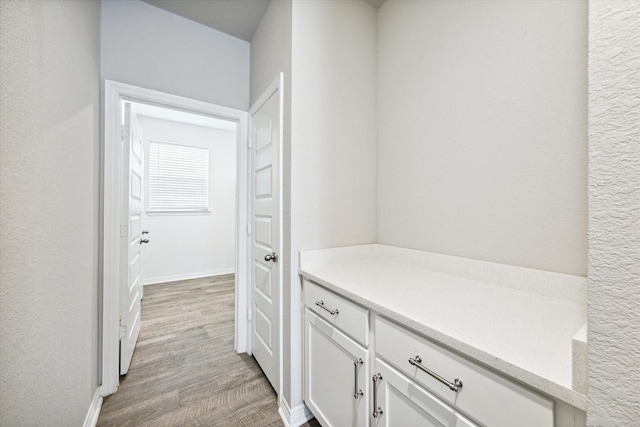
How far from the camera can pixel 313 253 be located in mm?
1474

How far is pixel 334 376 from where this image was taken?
3.88 ft

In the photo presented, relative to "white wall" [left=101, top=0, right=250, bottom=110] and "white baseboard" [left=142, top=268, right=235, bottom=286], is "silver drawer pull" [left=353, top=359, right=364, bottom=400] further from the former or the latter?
"white baseboard" [left=142, top=268, right=235, bottom=286]

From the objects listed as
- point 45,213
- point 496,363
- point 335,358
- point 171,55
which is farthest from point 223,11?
point 496,363

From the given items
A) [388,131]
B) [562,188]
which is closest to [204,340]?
[388,131]

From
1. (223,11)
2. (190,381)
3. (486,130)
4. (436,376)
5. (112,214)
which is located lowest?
(190,381)

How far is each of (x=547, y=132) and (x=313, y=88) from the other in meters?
1.14

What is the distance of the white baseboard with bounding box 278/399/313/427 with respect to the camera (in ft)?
4.64

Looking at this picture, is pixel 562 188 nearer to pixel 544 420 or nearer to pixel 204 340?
pixel 544 420

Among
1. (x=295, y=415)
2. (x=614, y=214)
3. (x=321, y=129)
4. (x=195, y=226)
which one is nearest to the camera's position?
(x=614, y=214)

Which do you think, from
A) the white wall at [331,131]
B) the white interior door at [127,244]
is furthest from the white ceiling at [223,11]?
the white interior door at [127,244]

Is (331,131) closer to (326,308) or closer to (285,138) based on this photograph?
(285,138)

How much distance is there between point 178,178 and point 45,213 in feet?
11.9

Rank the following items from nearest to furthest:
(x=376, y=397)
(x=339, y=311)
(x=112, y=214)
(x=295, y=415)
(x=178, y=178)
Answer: (x=376, y=397), (x=339, y=311), (x=295, y=415), (x=112, y=214), (x=178, y=178)

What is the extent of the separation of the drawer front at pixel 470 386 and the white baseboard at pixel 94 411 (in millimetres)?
1662
